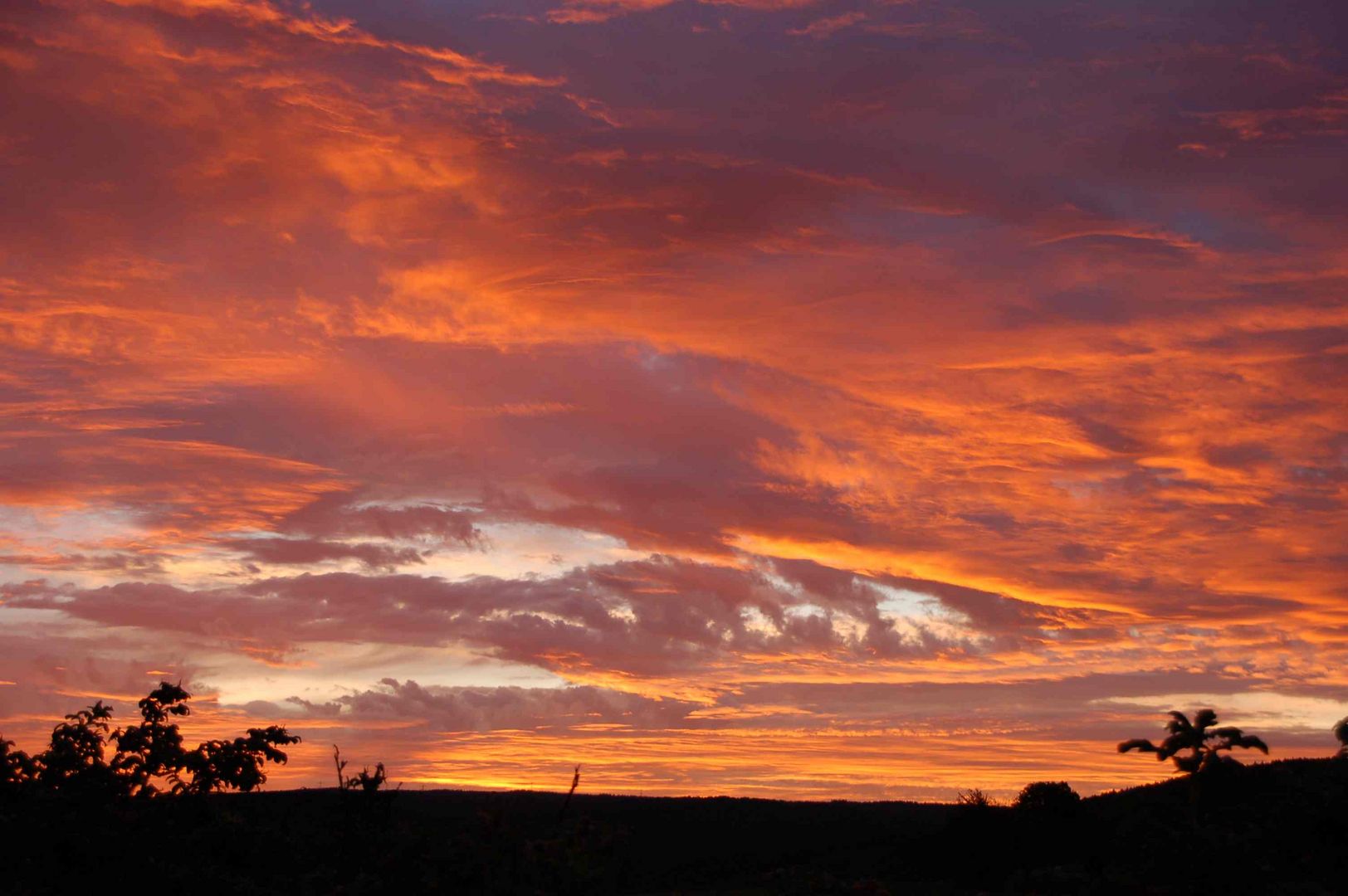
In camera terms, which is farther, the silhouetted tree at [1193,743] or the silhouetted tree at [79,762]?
the silhouetted tree at [1193,743]

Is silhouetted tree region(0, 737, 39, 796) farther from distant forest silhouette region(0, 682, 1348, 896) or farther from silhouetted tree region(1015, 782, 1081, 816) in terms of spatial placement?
silhouetted tree region(1015, 782, 1081, 816)

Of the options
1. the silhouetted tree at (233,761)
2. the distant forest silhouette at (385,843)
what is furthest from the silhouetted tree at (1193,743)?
the silhouetted tree at (233,761)

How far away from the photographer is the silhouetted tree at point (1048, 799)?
162 feet

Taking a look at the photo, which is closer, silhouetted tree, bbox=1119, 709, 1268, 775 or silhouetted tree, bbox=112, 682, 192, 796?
silhouetted tree, bbox=112, 682, 192, 796

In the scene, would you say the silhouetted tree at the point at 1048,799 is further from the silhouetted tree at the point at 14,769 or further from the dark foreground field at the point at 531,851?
the silhouetted tree at the point at 14,769

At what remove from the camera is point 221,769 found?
76.6 ft

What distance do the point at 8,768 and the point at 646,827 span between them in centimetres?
5354

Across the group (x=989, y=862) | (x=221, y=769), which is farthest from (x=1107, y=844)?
(x=221, y=769)

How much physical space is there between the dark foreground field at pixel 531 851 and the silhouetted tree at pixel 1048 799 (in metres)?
0.38

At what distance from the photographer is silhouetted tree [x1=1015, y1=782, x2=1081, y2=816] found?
49.4 m

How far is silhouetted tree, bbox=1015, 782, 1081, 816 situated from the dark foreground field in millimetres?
379

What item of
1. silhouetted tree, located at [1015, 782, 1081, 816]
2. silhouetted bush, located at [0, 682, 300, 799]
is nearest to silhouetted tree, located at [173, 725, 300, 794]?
silhouetted bush, located at [0, 682, 300, 799]

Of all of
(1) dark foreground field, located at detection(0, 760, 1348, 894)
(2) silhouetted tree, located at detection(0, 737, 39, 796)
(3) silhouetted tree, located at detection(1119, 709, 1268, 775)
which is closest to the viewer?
(1) dark foreground field, located at detection(0, 760, 1348, 894)

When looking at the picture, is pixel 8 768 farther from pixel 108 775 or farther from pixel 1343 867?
pixel 1343 867
